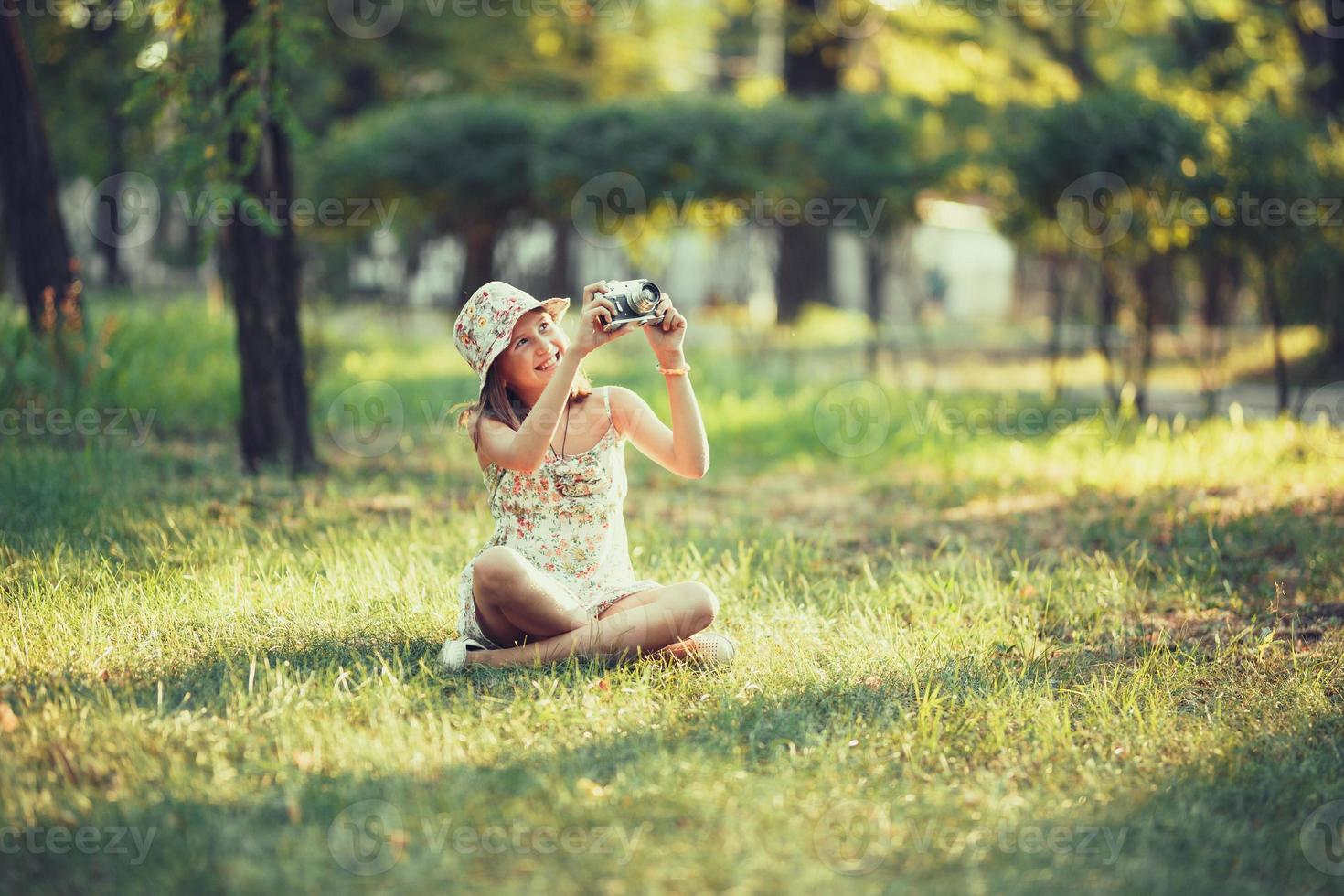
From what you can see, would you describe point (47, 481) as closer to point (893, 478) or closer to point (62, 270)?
point (62, 270)

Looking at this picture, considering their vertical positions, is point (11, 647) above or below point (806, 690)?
above

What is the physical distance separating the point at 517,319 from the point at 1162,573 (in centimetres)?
321

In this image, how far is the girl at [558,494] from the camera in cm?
361

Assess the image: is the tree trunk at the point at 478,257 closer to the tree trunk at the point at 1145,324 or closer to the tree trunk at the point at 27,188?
the tree trunk at the point at 27,188

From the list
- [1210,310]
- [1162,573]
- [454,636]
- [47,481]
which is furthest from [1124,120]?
[47,481]

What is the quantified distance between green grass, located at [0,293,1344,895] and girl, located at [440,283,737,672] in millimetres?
141

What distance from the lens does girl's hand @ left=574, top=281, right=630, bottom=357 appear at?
3.42 metres

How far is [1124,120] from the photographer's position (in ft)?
29.1

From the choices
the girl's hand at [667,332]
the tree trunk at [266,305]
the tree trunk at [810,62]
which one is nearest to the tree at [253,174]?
the tree trunk at [266,305]

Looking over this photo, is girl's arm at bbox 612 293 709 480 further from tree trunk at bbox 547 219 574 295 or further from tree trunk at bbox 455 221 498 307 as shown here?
tree trunk at bbox 547 219 574 295

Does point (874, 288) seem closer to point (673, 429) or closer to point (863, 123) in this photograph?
point (863, 123)

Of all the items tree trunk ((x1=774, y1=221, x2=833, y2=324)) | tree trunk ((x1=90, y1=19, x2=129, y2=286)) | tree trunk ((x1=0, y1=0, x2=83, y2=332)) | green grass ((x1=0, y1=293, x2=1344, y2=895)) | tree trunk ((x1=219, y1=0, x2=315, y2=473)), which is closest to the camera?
green grass ((x1=0, y1=293, x2=1344, y2=895))

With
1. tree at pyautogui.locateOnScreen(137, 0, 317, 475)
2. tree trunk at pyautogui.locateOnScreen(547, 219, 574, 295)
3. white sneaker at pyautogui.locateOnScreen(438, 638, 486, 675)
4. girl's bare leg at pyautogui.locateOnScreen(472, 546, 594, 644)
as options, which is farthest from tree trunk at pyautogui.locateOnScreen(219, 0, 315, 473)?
tree trunk at pyautogui.locateOnScreen(547, 219, 574, 295)

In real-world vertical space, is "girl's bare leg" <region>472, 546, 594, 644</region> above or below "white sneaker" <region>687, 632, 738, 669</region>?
above
